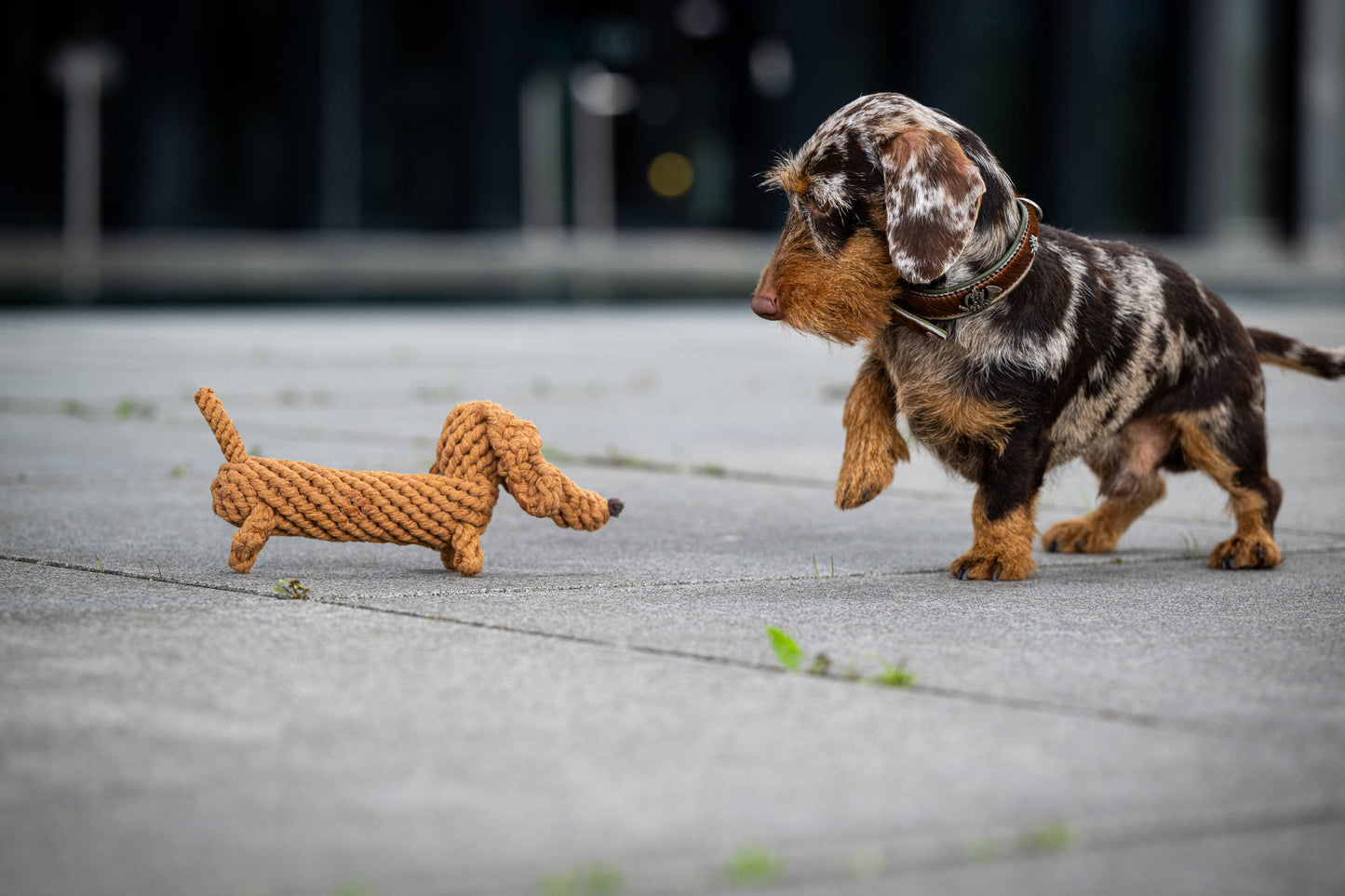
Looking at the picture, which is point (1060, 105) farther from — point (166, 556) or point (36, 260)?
point (166, 556)

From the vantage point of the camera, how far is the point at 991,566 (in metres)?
3.85

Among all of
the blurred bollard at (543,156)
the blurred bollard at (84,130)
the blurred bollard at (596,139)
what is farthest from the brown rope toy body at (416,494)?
the blurred bollard at (596,139)

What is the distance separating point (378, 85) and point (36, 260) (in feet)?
21.7

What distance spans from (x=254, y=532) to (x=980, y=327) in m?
1.67

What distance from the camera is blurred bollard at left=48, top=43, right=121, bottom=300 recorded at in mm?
28703

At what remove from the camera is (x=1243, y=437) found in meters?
4.15

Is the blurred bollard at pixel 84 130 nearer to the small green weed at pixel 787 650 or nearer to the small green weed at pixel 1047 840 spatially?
the small green weed at pixel 787 650

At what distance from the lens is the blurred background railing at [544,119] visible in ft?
95.0

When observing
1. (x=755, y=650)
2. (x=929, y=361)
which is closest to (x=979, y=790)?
(x=755, y=650)

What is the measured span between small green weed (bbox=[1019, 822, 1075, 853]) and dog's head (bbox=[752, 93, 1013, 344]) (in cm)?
180

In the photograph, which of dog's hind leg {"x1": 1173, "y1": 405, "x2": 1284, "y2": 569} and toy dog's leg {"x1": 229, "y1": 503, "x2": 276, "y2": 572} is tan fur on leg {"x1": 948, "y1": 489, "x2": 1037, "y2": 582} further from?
toy dog's leg {"x1": 229, "y1": 503, "x2": 276, "y2": 572}

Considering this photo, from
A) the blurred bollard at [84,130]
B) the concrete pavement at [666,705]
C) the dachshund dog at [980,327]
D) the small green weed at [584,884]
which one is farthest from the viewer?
the blurred bollard at [84,130]

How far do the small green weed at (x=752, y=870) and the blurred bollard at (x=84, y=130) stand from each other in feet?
92.3

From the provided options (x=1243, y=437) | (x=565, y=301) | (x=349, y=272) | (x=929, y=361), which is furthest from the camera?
(x=349, y=272)
